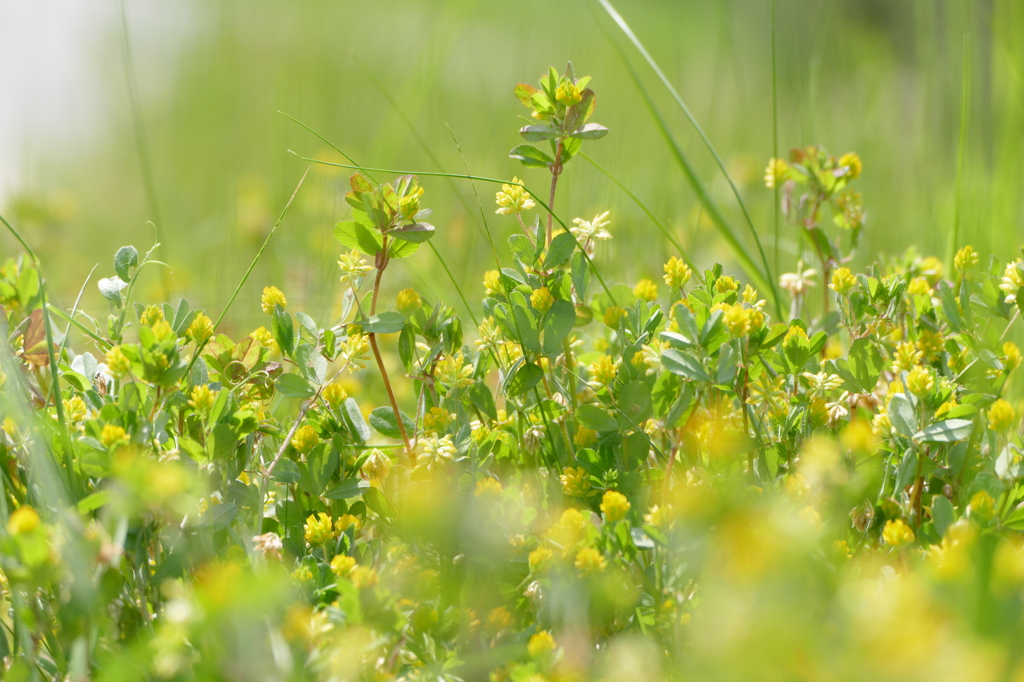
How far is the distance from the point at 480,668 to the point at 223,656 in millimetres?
280

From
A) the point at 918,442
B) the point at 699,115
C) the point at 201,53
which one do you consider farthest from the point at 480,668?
the point at 201,53

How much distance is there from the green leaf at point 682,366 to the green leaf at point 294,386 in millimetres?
459

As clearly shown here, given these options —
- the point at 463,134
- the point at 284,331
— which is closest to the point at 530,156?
the point at 284,331

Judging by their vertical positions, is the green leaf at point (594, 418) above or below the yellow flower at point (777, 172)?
below

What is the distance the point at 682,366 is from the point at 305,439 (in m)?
0.49

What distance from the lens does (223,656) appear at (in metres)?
0.74

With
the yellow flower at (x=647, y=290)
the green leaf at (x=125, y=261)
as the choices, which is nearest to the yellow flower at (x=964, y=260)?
the yellow flower at (x=647, y=290)

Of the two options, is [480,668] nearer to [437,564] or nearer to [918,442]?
[437,564]

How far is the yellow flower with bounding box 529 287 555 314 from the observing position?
111cm

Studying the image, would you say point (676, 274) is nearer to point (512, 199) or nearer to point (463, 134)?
point (512, 199)

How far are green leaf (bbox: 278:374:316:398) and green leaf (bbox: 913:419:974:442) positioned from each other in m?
0.74

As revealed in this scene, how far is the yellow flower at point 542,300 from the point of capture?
1110 mm

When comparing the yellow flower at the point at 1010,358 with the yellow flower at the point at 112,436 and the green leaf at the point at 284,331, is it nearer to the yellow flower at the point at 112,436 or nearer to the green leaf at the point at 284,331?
the green leaf at the point at 284,331

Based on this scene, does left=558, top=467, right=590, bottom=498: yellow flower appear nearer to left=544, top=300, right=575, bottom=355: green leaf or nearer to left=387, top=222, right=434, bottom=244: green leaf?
left=544, top=300, right=575, bottom=355: green leaf
